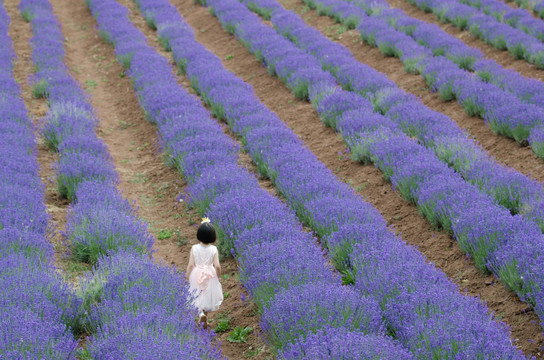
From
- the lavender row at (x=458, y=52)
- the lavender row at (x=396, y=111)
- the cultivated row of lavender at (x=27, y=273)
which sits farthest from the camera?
the lavender row at (x=458, y=52)

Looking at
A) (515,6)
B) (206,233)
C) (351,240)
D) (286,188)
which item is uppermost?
(515,6)

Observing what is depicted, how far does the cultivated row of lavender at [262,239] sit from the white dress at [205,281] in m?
0.23

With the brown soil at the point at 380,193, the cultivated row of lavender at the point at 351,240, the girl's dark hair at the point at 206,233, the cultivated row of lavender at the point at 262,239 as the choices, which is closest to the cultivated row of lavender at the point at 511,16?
the brown soil at the point at 380,193

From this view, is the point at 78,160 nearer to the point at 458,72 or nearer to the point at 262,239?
the point at 262,239

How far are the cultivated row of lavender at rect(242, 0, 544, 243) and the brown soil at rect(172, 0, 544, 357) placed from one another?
0.67 metres

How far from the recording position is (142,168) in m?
7.96

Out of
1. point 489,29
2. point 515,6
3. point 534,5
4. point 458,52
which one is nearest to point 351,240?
point 458,52

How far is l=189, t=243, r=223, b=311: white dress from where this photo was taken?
15.2 ft

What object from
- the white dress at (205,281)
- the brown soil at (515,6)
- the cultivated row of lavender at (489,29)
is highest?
the brown soil at (515,6)

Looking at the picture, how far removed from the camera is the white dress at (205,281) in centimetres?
463

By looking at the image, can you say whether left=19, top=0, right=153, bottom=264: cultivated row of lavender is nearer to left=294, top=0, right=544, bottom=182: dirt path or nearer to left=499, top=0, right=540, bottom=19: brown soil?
left=294, top=0, right=544, bottom=182: dirt path

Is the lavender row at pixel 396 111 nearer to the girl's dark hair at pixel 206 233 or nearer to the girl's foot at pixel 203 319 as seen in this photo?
the girl's dark hair at pixel 206 233

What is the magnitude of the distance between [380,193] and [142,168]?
296cm

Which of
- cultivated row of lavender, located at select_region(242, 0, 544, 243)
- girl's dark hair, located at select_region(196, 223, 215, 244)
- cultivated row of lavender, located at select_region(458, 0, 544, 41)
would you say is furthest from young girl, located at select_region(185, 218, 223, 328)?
cultivated row of lavender, located at select_region(458, 0, 544, 41)
